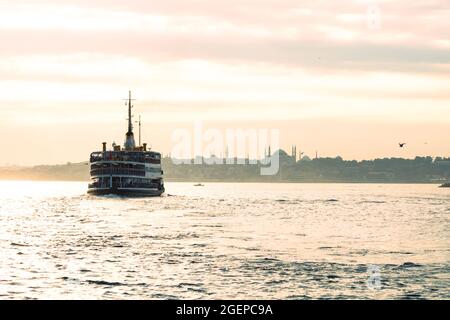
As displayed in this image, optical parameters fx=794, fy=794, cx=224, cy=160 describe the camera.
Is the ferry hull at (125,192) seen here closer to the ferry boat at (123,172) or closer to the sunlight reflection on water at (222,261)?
the ferry boat at (123,172)

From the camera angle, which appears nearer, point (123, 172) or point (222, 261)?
point (222, 261)

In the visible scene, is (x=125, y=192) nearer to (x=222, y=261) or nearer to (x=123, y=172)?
(x=123, y=172)

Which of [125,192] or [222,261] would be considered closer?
[222,261]

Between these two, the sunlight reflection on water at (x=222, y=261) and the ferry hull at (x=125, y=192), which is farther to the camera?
the ferry hull at (x=125, y=192)

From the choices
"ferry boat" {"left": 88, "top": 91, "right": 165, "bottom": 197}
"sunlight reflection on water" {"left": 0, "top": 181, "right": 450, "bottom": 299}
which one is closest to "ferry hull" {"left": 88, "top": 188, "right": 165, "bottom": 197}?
"ferry boat" {"left": 88, "top": 91, "right": 165, "bottom": 197}

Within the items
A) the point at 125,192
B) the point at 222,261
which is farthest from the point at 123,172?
the point at 222,261

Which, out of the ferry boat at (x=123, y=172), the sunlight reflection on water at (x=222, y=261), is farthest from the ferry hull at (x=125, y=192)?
the sunlight reflection on water at (x=222, y=261)

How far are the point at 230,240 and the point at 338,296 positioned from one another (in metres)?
26.6

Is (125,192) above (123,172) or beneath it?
beneath

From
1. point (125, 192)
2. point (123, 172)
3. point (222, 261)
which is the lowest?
point (222, 261)

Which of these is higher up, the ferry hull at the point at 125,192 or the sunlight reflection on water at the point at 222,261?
the ferry hull at the point at 125,192
